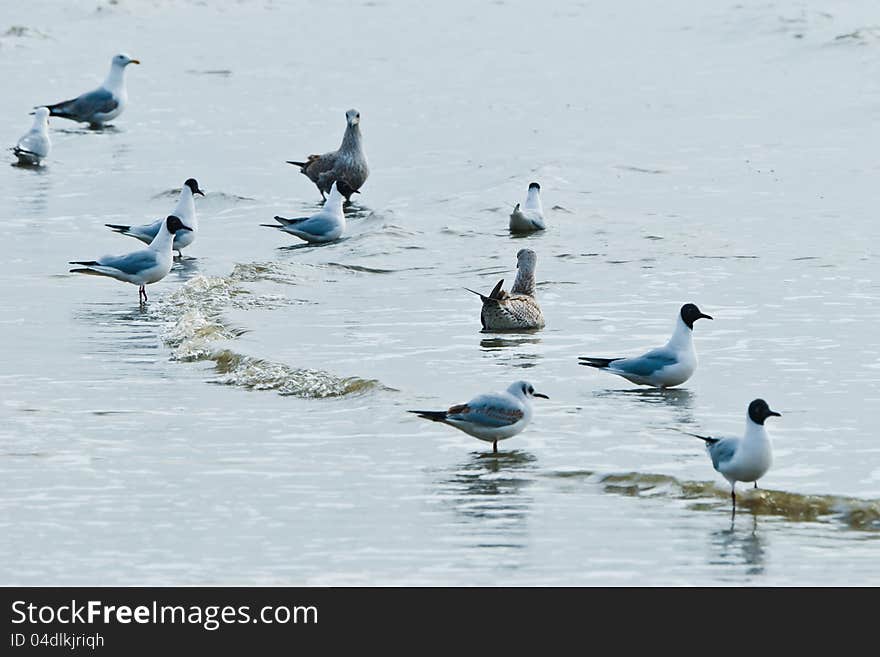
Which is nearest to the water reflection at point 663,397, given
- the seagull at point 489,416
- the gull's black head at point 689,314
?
the gull's black head at point 689,314

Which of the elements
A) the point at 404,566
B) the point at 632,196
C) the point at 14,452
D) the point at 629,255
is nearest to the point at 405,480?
the point at 404,566

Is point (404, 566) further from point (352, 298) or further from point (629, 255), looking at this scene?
point (629, 255)

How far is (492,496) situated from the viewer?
898 centimetres

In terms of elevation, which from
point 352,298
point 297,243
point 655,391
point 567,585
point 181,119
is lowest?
point 567,585

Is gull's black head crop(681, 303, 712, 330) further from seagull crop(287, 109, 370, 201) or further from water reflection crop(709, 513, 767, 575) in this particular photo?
seagull crop(287, 109, 370, 201)

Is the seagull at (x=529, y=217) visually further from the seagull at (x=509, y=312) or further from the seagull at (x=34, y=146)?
the seagull at (x=34, y=146)

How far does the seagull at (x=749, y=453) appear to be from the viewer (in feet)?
28.0

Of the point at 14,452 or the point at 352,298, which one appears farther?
the point at 352,298

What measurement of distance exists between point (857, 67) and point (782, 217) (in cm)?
1076

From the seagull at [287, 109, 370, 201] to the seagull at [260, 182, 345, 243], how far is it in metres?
1.89

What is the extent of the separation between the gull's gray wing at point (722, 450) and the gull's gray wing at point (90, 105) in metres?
20.6

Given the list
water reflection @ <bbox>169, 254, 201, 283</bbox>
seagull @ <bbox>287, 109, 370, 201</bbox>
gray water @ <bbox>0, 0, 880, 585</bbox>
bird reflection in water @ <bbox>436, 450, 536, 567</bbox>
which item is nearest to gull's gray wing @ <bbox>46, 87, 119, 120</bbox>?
gray water @ <bbox>0, 0, 880, 585</bbox>

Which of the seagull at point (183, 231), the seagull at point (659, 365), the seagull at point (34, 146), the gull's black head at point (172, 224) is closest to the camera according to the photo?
Answer: the seagull at point (659, 365)

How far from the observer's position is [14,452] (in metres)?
9.87
